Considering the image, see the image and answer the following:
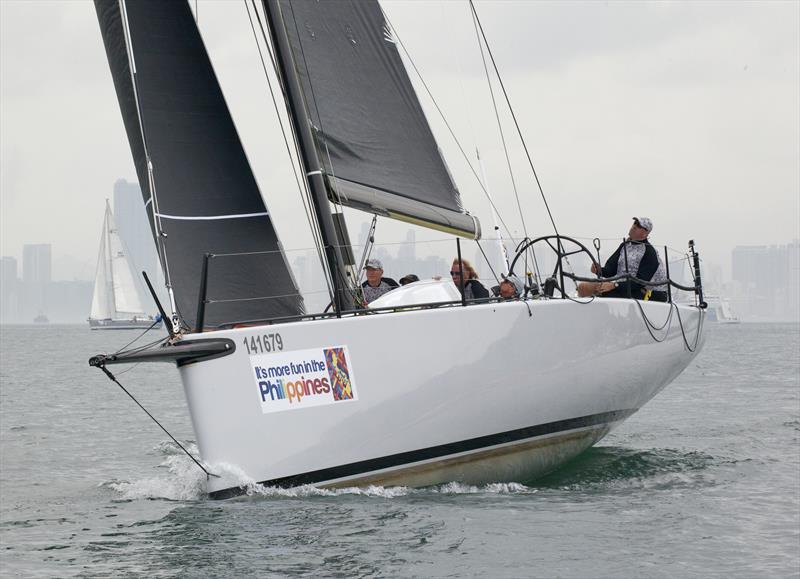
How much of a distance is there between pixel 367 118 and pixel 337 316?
80.7 inches

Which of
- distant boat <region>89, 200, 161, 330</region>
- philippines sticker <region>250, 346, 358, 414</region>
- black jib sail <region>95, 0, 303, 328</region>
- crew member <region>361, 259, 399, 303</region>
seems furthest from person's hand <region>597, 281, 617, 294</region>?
distant boat <region>89, 200, 161, 330</region>

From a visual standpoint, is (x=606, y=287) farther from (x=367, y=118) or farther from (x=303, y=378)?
(x=303, y=378)

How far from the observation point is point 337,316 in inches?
294

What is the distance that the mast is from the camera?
27.2ft

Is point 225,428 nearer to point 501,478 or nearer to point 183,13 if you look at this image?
point 501,478

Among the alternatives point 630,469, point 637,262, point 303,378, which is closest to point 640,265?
point 637,262

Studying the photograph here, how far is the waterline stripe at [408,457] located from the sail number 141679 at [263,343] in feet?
2.93

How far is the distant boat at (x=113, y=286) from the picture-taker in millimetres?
73000

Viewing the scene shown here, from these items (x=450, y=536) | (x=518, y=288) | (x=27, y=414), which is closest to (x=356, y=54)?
(x=518, y=288)

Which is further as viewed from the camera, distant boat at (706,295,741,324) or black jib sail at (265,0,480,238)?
distant boat at (706,295,741,324)

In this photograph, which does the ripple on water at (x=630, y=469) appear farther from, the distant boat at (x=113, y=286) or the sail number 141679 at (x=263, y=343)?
the distant boat at (x=113, y=286)

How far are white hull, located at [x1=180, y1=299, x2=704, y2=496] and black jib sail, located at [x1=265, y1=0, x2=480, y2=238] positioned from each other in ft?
4.30

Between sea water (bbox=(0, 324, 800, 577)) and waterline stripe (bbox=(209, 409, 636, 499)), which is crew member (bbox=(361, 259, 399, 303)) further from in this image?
sea water (bbox=(0, 324, 800, 577))

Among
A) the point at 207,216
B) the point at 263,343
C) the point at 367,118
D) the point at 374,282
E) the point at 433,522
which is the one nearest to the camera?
the point at 433,522
